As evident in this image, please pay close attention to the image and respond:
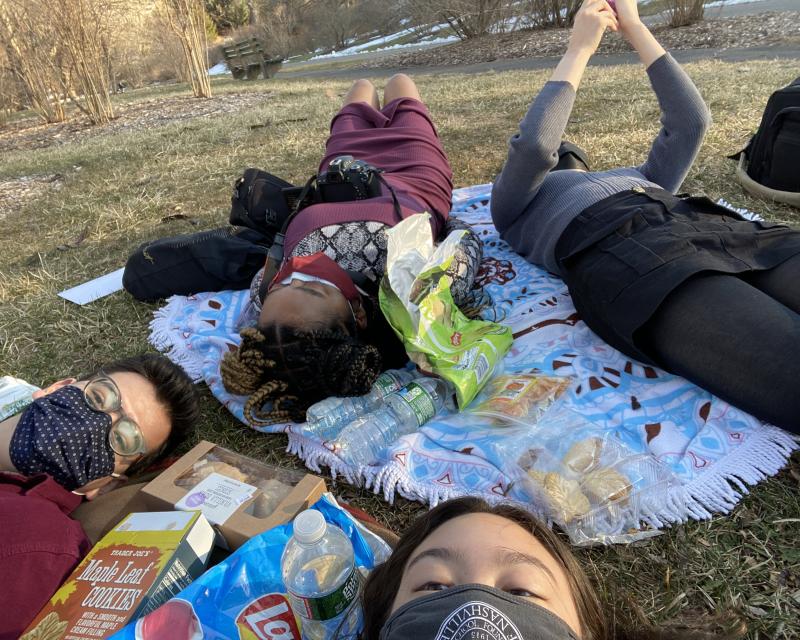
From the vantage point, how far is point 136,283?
3.51 meters

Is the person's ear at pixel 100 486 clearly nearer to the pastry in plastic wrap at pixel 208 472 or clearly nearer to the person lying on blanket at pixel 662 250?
the pastry in plastic wrap at pixel 208 472

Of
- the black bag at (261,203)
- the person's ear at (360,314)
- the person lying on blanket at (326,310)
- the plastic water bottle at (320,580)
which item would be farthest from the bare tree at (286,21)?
the plastic water bottle at (320,580)

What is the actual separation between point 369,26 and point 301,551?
129ft

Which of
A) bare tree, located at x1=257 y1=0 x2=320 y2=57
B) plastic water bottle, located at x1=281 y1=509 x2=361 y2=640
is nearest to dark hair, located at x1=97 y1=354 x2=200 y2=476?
plastic water bottle, located at x1=281 y1=509 x2=361 y2=640

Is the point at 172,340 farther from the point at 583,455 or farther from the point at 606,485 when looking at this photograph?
the point at 606,485

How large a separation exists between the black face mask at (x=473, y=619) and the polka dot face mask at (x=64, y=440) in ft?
4.66

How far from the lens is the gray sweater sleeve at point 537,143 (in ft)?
9.22

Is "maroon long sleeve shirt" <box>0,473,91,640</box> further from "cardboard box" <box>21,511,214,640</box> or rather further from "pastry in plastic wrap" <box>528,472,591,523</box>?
"pastry in plastic wrap" <box>528,472,591,523</box>

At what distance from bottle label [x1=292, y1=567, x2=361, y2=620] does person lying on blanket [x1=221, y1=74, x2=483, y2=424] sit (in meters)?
1.06

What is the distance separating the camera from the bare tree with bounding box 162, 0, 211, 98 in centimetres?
1212

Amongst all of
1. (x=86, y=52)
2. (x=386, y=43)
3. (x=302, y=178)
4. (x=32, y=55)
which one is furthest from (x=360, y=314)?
(x=386, y=43)

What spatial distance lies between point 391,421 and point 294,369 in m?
0.50

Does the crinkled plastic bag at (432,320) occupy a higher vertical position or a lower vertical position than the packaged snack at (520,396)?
higher

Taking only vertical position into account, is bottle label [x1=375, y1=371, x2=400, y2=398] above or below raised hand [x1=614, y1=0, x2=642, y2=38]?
below
